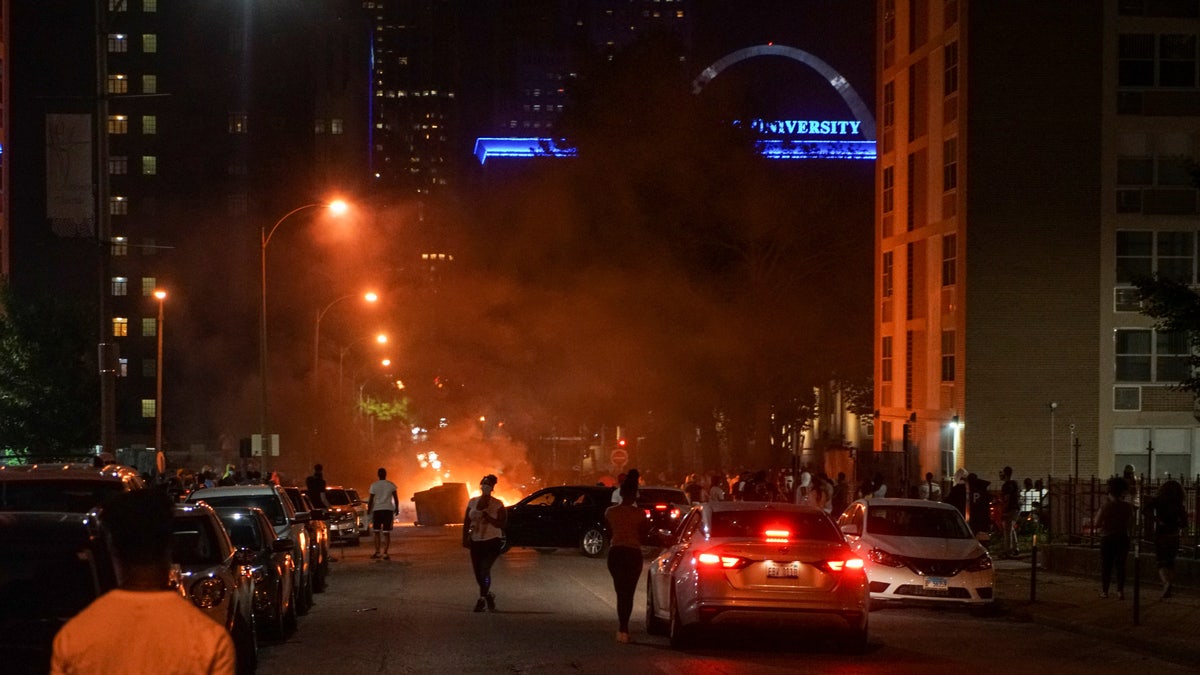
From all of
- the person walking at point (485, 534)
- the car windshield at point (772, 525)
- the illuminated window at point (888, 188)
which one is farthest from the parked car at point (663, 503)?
the illuminated window at point (888, 188)

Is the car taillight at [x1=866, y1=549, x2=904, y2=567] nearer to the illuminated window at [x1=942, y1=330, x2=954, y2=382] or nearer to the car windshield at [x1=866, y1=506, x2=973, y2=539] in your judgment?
the car windshield at [x1=866, y1=506, x2=973, y2=539]

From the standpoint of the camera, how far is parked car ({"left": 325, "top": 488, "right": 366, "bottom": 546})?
3334cm

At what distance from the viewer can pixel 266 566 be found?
1451cm

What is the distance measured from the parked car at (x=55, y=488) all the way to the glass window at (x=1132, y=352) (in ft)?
107

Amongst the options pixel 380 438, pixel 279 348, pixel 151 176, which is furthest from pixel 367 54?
pixel 279 348

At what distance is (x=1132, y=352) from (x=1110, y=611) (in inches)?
916

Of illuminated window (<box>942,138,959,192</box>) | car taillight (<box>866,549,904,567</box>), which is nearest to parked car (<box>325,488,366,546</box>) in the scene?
car taillight (<box>866,549,904,567</box>)

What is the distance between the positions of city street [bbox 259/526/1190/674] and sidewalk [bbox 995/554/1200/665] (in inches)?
8.9

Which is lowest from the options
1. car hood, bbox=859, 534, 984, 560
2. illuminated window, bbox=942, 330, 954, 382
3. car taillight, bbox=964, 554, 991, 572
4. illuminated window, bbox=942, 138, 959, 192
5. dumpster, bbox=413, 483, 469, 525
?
dumpster, bbox=413, 483, 469, 525

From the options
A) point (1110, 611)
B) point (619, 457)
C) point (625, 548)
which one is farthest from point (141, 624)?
point (619, 457)

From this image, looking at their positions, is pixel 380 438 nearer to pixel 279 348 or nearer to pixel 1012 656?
pixel 279 348

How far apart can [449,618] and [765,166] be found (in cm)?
3154

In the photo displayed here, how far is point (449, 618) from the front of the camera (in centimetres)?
1681

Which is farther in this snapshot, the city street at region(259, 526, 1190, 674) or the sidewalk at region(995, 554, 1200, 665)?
the sidewalk at region(995, 554, 1200, 665)
